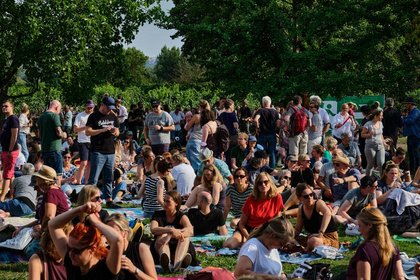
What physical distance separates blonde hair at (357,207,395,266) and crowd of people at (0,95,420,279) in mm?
10

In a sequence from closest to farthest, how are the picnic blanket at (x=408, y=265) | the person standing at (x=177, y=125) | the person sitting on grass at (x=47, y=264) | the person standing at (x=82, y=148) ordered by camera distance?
the person sitting on grass at (x=47, y=264)
the picnic blanket at (x=408, y=265)
the person standing at (x=82, y=148)
the person standing at (x=177, y=125)

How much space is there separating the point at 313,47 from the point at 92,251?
2593cm

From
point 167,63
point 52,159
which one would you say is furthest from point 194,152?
point 167,63

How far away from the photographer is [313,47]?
30.3 m

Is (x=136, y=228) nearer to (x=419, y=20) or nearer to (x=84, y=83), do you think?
(x=419, y=20)

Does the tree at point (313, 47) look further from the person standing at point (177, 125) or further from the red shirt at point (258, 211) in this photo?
the red shirt at point (258, 211)

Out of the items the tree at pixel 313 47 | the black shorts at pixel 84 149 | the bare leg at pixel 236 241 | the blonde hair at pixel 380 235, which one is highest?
the tree at pixel 313 47

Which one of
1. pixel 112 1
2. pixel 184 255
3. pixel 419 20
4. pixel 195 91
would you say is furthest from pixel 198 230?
pixel 195 91

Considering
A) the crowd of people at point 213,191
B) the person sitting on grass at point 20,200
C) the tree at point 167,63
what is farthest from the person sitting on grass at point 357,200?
the tree at point 167,63

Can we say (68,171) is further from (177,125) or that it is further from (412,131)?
(177,125)

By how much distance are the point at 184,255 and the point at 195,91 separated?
111 feet

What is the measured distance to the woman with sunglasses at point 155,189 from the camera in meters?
11.4

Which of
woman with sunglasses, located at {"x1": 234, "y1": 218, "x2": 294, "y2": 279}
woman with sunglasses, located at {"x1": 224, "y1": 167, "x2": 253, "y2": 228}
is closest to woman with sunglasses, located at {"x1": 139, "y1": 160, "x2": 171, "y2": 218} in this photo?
woman with sunglasses, located at {"x1": 224, "y1": 167, "x2": 253, "y2": 228}

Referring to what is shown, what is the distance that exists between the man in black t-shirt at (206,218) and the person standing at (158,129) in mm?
4410
